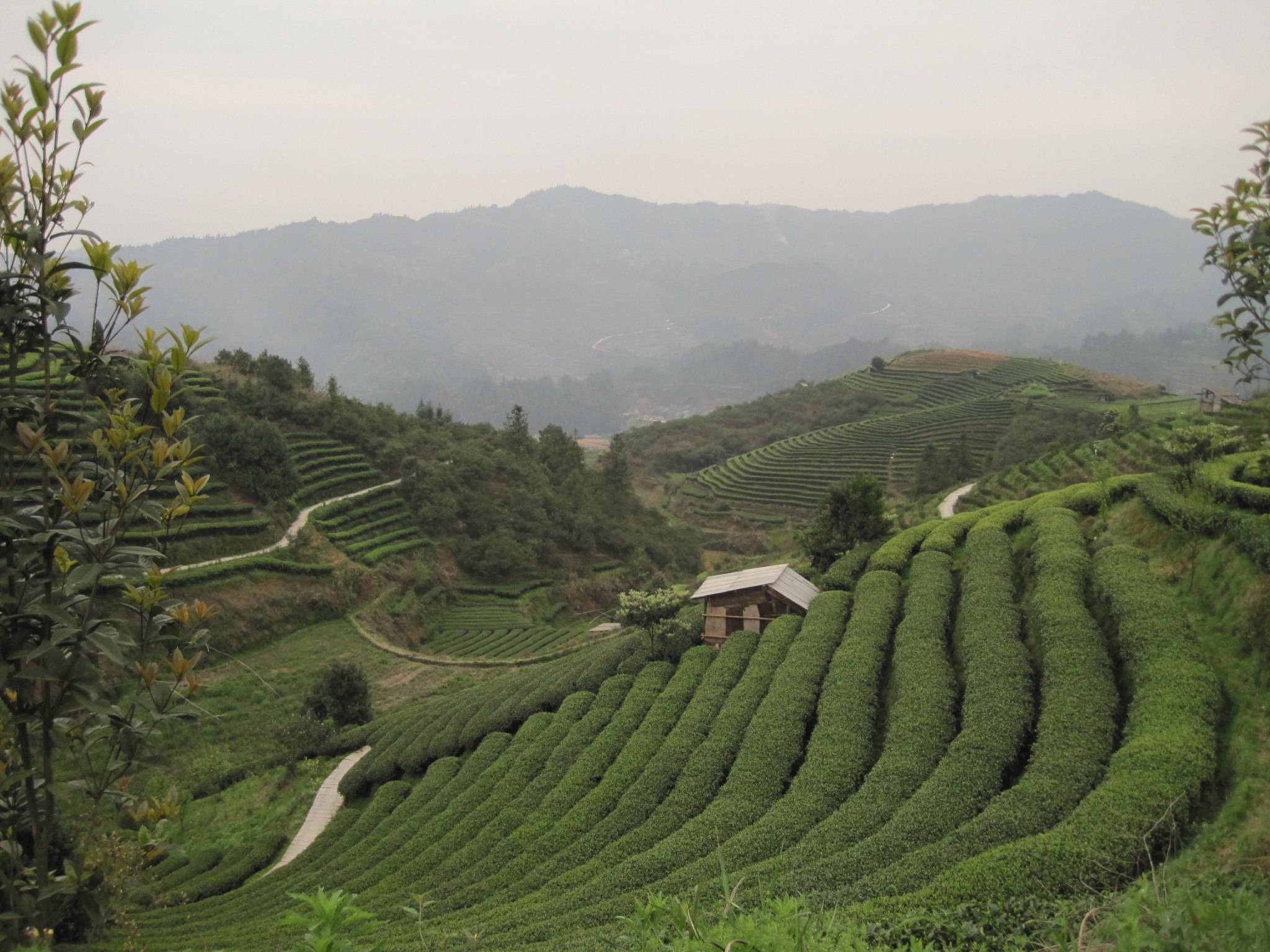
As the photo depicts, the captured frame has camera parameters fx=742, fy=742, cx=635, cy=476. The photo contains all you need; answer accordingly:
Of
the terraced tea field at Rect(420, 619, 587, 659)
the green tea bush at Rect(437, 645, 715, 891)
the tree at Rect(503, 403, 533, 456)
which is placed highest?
the tree at Rect(503, 403, 533, 456)

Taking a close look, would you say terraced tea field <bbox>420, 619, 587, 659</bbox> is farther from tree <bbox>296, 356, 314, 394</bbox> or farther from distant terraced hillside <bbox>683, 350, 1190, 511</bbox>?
distant terraced hillside <bbox>683, 350, 1190, 511</bbox>

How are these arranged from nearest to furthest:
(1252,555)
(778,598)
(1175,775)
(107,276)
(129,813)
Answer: (107,276) < (129,813) < (1175,775) < (1252,555) < (778,598)

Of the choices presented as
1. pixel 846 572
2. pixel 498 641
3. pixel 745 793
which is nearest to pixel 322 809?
pixel 745 793

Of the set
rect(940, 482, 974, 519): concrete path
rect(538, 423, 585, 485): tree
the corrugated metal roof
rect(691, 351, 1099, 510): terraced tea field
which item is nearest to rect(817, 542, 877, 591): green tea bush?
the corrugated metal roof

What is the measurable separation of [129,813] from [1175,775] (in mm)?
9507

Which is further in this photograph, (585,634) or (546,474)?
(546,474)

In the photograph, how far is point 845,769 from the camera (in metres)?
10.9

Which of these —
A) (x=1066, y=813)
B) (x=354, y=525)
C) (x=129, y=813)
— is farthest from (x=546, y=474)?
(x=129, y=813)

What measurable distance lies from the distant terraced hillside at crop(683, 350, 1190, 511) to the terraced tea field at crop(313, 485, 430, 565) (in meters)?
32.4

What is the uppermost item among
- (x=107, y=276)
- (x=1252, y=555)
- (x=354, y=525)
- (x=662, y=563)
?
(x=107, y=276)

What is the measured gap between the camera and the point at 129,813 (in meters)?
3.71

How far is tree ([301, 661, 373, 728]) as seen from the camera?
22609 mm

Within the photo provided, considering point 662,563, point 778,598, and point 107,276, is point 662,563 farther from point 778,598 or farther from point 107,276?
point 107,276

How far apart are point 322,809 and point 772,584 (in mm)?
12453
